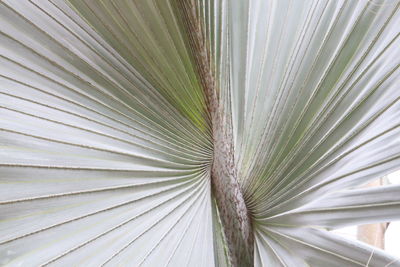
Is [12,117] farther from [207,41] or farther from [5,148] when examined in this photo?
[207,41]

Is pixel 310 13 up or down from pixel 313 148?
up

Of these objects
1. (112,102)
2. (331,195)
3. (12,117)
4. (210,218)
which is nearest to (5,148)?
(12,117)

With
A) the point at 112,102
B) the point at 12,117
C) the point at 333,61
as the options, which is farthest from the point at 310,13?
the point at 12,117

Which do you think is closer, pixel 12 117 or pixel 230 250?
pixel 12 117

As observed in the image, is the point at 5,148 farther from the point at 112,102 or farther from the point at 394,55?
the point at 394,55

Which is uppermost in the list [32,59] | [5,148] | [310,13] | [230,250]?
[310,13]

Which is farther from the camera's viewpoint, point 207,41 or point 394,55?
point 207,41
